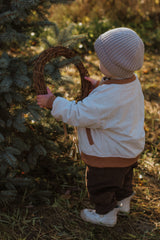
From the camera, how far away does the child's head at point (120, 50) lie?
1688 mm

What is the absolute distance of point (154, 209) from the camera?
254 cm

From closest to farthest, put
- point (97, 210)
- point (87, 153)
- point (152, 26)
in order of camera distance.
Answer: point (87, 153) → point (97, 210) → point (152, 26)

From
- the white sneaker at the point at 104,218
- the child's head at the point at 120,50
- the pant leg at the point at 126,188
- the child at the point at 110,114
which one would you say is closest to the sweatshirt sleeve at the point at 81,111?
the child at the point at 110,114

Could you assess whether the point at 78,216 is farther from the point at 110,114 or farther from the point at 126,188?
the point at 110,114

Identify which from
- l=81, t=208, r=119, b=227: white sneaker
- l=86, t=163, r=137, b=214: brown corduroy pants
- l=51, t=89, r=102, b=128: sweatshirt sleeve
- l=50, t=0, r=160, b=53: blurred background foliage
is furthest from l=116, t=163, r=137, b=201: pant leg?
l=50, t=0, r=160, b=53: blurred background foliage

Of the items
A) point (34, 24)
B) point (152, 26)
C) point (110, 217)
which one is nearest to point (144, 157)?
point (110, 217)

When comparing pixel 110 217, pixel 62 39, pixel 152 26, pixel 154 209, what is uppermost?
pixel 62 39

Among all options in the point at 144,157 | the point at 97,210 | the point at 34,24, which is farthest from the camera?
the point at 144,157

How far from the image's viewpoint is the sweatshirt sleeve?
5.76 feet

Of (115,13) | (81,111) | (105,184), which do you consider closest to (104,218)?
(105,184)

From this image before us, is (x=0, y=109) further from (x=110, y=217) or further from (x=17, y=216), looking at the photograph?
(x=110, y=217)

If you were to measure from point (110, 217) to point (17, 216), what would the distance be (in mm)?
766

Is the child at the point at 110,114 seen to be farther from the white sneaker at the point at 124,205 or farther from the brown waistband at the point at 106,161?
the white sneaker at the point at 124,205

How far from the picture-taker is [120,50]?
66.4 inches
